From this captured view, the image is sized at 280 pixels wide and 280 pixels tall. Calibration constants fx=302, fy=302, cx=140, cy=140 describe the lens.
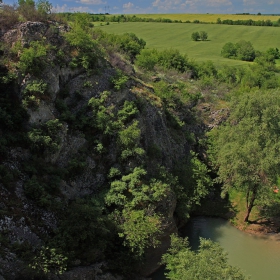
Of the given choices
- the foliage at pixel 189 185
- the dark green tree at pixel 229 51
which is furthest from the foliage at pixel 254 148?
the dark green tree at pixel 229 51

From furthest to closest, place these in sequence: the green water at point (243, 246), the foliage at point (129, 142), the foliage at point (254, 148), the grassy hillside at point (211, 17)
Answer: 1. the grassy hillside at point (211, 17)
2. the foliage at point (254, 148)
3. the foliage at point (129, 142)
4. the green water at point (243, 246)

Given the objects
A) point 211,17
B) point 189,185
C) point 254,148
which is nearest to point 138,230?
point 189,185

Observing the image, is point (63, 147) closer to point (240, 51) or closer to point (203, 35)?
point (240, 51)

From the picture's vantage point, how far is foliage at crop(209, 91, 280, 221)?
23656mm

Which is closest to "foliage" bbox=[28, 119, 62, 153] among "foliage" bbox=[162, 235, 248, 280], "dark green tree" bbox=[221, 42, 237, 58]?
"foliage" bbox=[162, 235, 248, 280]

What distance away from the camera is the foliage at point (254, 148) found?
23656 millimetres

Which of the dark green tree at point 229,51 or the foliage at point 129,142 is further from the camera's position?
the dark green tree at point 229,51

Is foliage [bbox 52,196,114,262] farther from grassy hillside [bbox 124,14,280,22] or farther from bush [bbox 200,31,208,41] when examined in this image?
grassy hillside [bbox 124,14,280,22]

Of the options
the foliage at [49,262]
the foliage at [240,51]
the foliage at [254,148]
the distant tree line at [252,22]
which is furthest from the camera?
the distant tree line at [252,22]

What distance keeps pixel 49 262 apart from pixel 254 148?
16814 mm

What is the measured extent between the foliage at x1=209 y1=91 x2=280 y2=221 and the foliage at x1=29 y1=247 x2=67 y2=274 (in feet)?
48.0

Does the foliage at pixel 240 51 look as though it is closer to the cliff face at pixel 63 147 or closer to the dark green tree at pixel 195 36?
the dark green tree at pixel 195 36

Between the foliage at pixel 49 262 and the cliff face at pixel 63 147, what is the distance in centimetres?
71

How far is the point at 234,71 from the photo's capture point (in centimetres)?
6019
